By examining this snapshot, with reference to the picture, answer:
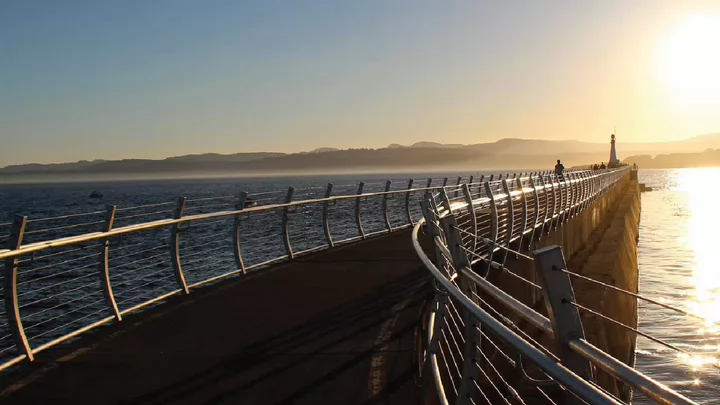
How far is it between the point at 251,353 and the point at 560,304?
4319mm

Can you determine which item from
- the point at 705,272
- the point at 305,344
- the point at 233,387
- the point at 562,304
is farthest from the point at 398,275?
the point at 705,272

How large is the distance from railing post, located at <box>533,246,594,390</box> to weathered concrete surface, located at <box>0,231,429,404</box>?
8.24 ft

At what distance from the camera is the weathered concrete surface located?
5480 millimetres

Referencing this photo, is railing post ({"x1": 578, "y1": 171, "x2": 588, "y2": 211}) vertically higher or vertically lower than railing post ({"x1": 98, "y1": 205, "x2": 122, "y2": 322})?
lower

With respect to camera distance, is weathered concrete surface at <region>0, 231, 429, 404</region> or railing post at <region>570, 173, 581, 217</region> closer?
weathered concrete surface at <region>0, 231, 429, 404</region>

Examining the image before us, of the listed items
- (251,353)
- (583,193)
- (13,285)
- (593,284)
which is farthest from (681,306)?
(13,285)

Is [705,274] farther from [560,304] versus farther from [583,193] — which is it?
[560,304]

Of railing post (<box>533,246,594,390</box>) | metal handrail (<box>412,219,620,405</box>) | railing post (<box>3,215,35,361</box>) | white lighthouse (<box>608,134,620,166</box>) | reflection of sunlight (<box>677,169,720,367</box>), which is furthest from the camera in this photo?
white lighthouse (<box>608,134,620,166</box>)

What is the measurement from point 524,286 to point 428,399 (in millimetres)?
6463

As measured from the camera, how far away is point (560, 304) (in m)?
2.72

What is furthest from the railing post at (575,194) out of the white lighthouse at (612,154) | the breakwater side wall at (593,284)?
the white lighthouse at (612,154)

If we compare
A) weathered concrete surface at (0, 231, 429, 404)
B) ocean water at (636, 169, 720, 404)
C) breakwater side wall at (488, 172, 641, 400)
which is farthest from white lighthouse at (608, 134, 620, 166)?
weathered concrete surface at (0, 231, 429, 404)

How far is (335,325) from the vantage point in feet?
24.9

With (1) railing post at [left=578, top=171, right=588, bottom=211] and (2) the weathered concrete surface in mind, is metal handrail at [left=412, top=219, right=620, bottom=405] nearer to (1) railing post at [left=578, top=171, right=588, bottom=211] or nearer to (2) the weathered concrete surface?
(2) the weathered concrete surface
